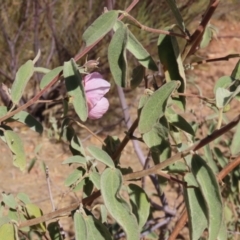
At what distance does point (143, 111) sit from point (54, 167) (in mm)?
2370

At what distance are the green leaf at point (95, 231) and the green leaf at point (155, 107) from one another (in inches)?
6.6

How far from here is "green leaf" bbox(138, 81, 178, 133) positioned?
0.74m

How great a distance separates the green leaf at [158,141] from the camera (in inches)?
33.2

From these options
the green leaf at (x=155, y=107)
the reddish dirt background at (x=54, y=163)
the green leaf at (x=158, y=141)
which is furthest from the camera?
the reddish dirt background at (x=54, y=163)

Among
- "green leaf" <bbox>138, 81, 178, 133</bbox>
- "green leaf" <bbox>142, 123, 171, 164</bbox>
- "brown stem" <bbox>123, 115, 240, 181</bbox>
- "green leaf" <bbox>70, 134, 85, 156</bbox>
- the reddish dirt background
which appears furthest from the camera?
the reddish dirt background

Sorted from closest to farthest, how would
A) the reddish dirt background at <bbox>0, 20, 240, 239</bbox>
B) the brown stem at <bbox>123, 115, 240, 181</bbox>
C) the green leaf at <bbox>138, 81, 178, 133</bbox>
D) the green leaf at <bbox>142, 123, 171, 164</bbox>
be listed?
the brown stem at <bbox>123, 115, 240, 181</bbox> < the green leaf at <bbox>138, 81, 178, 133</bbox> < the green leaf at <bbox>142, 123, 171, 164</bbox> < the reddish dirt background at <bbox>0, 20, 240, 239</bbox>

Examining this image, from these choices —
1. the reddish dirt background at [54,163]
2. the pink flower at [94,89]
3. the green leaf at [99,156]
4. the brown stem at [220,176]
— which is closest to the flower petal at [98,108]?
the pink flower at [94,89]

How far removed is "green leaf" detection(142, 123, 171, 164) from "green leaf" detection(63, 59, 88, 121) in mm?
122

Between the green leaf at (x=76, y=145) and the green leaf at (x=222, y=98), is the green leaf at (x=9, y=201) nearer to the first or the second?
the green leaf at (x=76, y=145)

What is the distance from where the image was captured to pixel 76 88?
2.52 feet

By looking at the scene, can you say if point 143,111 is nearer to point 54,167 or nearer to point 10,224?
point 10,224

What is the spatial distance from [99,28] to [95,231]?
0.96 ft

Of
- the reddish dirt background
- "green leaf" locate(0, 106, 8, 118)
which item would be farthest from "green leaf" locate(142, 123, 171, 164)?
the reddish dirt background

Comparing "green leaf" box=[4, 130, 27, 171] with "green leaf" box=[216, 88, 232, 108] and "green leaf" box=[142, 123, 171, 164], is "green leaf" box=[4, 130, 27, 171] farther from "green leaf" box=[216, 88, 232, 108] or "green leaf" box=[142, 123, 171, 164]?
"green leaf" box=[216, 88, 232, 108]
